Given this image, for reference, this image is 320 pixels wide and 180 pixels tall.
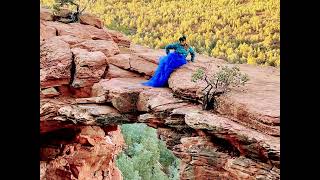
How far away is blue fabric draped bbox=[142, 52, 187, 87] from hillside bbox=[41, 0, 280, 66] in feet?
8.17

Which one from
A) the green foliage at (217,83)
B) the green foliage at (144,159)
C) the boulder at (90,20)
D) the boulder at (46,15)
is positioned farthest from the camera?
the green foliage at (144,159)

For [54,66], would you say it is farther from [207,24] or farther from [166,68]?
[207,24]

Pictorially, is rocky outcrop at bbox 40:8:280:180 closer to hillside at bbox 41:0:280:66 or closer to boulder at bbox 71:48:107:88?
boulder at bbox 71:48:107:88

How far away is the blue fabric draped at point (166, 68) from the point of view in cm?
660

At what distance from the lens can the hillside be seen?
32.7 ft

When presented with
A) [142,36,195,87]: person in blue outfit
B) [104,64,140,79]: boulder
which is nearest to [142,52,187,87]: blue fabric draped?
[142,36,195,87]: person in blue outfit

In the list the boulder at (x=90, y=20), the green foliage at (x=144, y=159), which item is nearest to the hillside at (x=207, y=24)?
the boulder at (x=90, y=20)

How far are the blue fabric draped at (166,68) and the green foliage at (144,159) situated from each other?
6469mm

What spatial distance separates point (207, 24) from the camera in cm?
1203

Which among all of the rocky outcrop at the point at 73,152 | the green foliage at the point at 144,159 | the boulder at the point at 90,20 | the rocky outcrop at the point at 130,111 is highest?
the boulder at the point at 90,20

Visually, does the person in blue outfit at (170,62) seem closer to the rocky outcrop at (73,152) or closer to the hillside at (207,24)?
the rocky outcrop at (73,152)

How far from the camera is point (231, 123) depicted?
195 inches

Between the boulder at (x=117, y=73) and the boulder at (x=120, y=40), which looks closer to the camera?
the boulder at (x=117, y=73)
